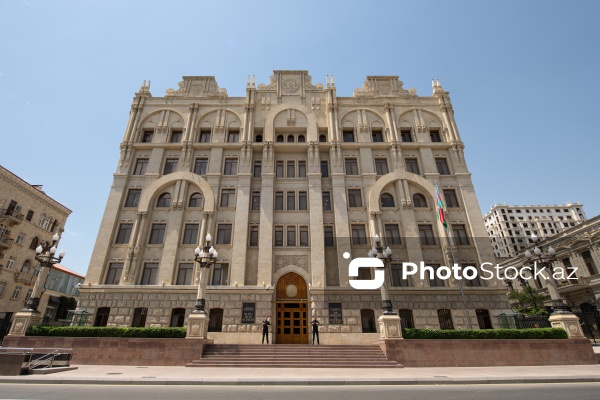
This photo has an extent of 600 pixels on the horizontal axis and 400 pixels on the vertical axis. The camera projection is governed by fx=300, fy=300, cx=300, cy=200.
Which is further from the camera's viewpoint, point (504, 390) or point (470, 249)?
point (470, 249)

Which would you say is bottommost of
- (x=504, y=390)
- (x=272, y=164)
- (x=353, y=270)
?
(x=504, y=390)

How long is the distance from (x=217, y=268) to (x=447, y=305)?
18205mm

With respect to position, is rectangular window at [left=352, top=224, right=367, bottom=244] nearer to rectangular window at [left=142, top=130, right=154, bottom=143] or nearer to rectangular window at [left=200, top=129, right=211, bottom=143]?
rectangular window at [left=200, top=129, right=211, bottom=143]

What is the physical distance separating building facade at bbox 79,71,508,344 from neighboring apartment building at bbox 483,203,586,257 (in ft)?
234

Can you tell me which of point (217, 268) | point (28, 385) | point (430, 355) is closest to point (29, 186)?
point (217, 268)

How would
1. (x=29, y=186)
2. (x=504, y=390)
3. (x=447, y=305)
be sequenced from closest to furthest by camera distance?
(x=504, y=390)
(x=447, y=305)
(x=29, y=186)

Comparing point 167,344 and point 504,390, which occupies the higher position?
point 167,344

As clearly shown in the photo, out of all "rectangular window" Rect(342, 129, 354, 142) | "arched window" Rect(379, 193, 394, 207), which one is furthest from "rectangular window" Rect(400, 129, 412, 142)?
"arched window" Rect(379, 193, 394, 207)

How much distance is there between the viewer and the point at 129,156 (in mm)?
28328

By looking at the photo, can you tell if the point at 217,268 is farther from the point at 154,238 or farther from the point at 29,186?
the point at 29,186

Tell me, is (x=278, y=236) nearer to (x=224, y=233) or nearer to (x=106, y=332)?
(x=224, y=233)

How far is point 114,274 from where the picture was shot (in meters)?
24.0

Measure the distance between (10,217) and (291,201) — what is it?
29.4 m

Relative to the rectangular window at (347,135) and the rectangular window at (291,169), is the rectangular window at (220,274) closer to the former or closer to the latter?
the rectangular window at (291,169)
